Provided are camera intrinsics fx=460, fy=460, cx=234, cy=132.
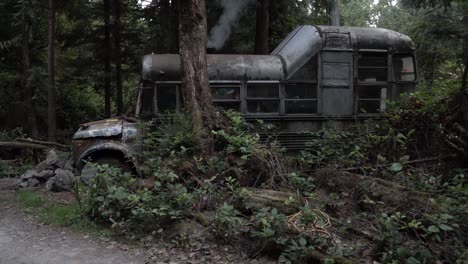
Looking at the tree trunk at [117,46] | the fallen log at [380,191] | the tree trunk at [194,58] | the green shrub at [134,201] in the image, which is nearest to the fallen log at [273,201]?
the green shrub at [134,201]

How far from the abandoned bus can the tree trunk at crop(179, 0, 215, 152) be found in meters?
1.17

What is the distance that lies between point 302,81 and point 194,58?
2844mm

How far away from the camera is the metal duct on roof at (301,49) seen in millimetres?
10477

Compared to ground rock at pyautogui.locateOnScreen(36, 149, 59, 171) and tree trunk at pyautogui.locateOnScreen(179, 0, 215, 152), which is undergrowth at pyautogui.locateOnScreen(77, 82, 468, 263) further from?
ground rock at pyautogui.locateOnScreen(36, 149, 59, 171)

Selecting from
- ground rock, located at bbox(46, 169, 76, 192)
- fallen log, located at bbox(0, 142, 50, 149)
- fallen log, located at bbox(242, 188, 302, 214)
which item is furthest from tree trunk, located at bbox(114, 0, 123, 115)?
fallen log, located at bbox(242, 188, 302, 214)

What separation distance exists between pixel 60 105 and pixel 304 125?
14092 millimetres

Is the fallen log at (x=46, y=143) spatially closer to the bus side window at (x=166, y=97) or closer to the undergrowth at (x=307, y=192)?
the bus side window at (x=166, y=97)

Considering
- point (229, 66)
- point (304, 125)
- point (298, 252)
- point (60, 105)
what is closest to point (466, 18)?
point (304, 125)

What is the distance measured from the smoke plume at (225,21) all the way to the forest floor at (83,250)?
395 inches

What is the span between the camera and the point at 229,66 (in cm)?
1024

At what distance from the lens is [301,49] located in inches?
416

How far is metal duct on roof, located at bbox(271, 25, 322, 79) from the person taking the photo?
34.4 feet

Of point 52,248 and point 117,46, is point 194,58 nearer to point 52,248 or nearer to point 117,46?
point 52,248

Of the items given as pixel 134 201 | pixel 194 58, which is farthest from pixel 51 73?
pixel 134 201
